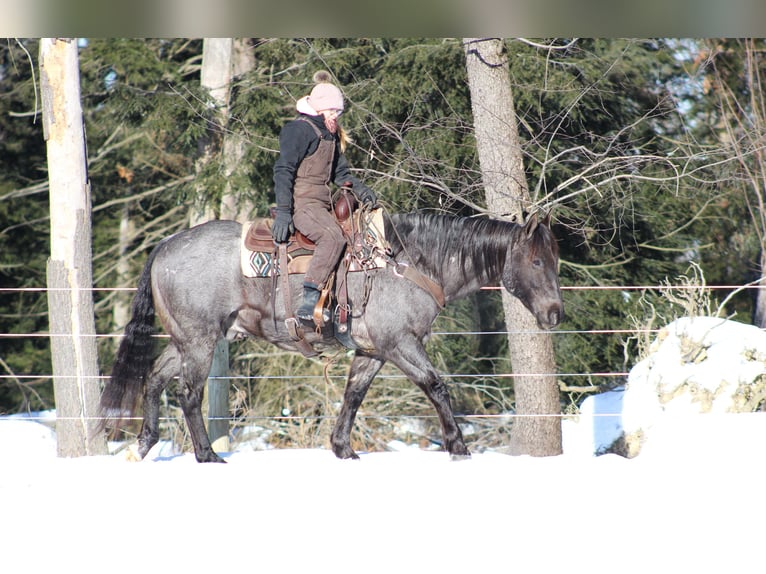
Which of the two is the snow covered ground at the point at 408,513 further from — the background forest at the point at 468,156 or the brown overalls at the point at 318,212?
the background forest at the point at 468,156

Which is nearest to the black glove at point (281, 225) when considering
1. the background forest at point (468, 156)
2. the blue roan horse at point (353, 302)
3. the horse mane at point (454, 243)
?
the blue roan horse at point (353, 302)

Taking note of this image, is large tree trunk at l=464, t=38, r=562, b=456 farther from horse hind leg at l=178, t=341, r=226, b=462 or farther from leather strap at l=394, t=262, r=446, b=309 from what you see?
horse hind leg at l=178, t=341, r=226, b=462

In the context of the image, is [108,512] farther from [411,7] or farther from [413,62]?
[413,62]

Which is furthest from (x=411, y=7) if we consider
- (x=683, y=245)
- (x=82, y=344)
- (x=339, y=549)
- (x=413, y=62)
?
(x=683, y=245)

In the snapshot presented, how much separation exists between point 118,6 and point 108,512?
266 centimetres

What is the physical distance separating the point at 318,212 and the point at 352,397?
54.2 inches

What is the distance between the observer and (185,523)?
4.56 meters

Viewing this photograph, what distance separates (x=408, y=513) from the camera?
466 centimetres

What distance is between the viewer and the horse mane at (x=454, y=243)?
5934 mm

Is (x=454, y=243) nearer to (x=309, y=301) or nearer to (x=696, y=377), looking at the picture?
(x=309, y=301)

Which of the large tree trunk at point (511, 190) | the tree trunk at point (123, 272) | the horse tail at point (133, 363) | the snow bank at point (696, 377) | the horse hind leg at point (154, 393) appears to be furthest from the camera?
the tree trunk at point (123, 272)

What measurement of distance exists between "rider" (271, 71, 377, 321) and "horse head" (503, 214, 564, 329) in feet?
3.47

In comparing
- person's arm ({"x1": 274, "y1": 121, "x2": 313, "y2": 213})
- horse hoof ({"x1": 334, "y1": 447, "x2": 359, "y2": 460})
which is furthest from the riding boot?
horse hoof ({"x1": 334, "y1": 447, "x2": 359, "y2": 460})

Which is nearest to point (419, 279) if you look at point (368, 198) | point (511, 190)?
point (368, 198)
